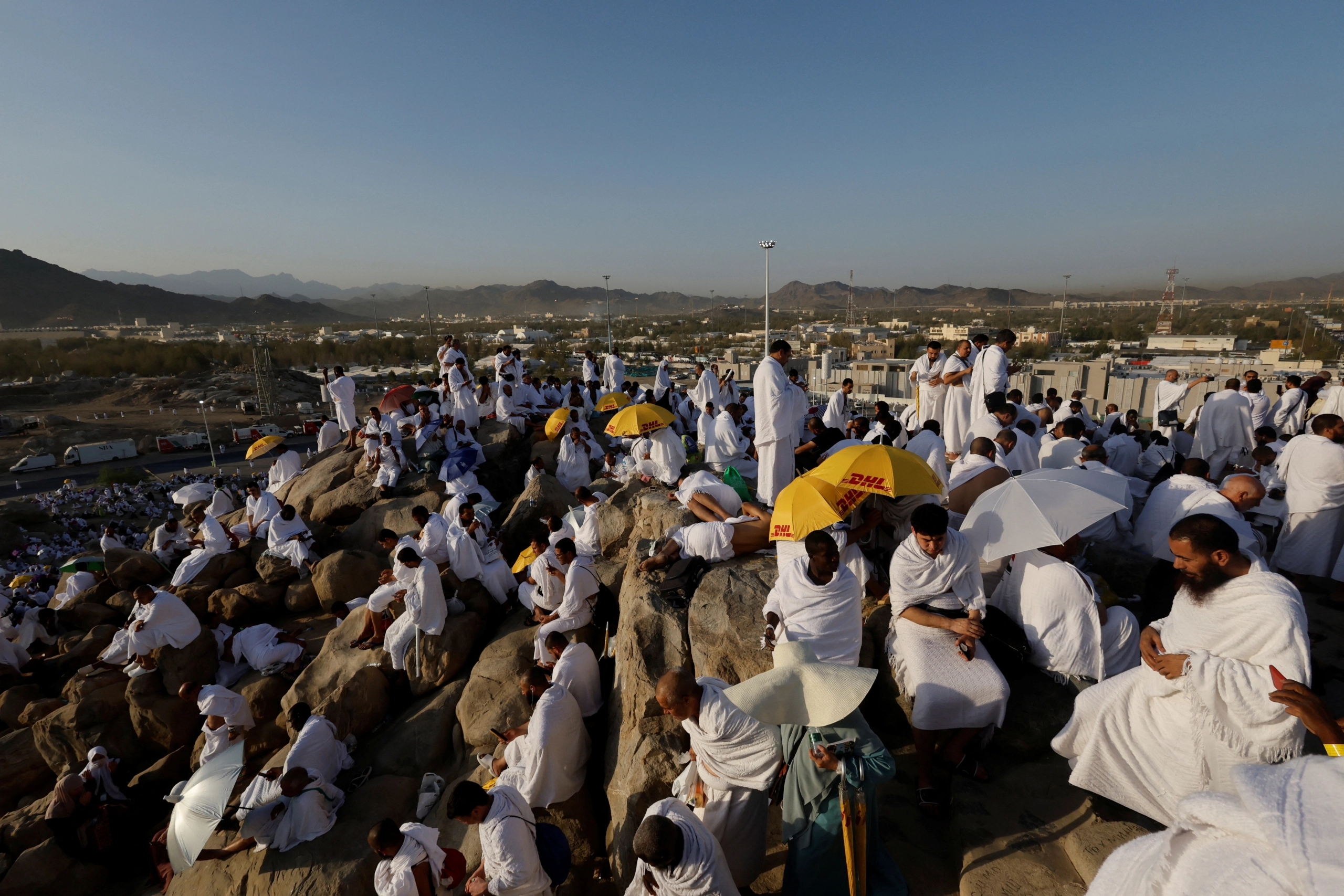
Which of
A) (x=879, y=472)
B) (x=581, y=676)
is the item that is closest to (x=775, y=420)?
(x=879, y=472)

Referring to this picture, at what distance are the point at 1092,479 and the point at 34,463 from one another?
44.9 metres

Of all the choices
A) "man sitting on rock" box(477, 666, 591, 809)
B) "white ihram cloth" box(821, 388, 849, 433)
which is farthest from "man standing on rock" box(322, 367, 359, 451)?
"man sitting on rock" box(477, 666, 591, 809)

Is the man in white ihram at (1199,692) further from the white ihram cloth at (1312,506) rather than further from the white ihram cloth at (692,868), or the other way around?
the white ihram cloth at (1312,506)

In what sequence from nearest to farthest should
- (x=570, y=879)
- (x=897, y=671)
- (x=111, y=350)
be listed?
(x=897, y=671), (x=570, y=879), (x=111, y=350)

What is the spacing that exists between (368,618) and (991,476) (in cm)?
772

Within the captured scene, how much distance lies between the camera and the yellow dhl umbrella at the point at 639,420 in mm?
8352

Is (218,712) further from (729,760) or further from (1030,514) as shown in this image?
(1030,514)

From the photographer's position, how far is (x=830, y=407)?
11.8m

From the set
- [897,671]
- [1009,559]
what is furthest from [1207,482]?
[897,671]

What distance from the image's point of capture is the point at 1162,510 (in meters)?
5.19

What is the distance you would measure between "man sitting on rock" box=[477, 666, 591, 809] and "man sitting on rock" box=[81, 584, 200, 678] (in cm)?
639

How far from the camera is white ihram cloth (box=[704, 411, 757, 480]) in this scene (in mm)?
9219

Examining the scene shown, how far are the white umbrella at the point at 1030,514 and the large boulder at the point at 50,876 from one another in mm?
10060

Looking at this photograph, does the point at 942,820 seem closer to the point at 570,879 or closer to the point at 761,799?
the point at 761,799
